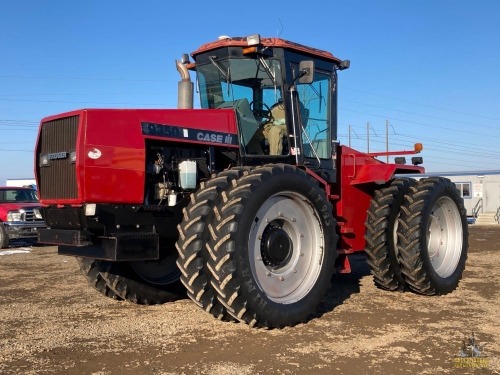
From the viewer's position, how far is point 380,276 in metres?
6.52

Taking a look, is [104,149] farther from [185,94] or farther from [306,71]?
[306,71]

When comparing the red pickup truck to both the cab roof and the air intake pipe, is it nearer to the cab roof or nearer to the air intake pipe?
the air intake pipe

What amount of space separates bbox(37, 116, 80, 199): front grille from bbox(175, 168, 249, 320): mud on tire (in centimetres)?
110

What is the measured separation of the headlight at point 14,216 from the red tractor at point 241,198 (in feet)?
33.9

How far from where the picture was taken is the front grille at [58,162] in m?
4.84

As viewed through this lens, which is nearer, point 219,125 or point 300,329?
point 300,329

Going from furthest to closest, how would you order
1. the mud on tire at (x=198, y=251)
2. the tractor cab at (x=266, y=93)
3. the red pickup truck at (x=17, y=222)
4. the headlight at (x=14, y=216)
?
the headlight at (x=14, y=216) < the red pickup truck at (x=17, y=222) < the tractor cab at (x=266, y=93) < the mud on tire at (x=198, y=251)

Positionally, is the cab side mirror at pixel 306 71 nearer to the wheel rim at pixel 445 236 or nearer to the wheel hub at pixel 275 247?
the wheel hub at pixel 275 247

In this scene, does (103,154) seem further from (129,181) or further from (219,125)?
(219,125)

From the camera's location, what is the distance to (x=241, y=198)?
4.66 metres

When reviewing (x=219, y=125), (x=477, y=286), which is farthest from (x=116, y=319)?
(x=477, y=286)

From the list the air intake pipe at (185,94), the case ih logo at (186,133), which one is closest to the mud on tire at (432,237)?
the case ih logo at (186,133)

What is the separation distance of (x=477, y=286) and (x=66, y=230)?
559cm

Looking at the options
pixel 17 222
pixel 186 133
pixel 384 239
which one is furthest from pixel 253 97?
pixel 17 222
